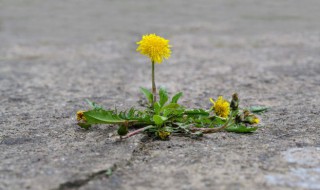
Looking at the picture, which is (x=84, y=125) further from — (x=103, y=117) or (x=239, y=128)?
(x=239, y=128)

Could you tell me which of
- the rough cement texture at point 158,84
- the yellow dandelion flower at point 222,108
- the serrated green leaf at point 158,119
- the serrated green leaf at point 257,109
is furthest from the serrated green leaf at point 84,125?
the serrated green leaf at point 257,109

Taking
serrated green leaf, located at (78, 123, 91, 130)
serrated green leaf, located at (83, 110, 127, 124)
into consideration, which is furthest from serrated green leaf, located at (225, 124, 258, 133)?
serrated green leaf, located at (78, 123, 91, 130)

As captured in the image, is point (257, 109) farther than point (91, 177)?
Yes

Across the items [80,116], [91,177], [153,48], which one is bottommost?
[91,177]

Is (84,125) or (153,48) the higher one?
(153,48)

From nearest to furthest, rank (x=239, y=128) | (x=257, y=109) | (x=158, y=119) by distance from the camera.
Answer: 1. (x=158, y=119)
2. (x=239, y=128)
3. (x=257, y=109)

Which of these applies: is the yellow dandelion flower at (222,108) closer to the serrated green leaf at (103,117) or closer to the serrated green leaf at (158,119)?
the serrated green leaf at (158,119)

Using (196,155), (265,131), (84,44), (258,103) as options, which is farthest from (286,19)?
(196,155)

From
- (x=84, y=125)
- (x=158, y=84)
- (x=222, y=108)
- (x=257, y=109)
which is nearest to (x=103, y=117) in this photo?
(x=84, y=125)

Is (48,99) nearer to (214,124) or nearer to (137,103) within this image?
(137,103)
